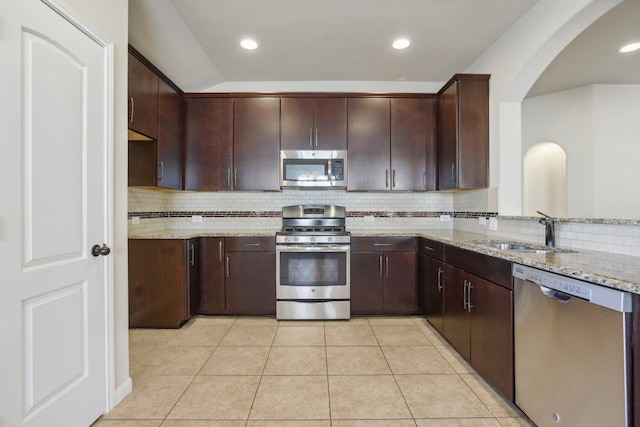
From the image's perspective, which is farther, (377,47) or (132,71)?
(377,47)

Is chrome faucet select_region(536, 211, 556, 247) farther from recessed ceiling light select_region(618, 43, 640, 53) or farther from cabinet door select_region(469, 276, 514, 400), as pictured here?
recessed ceiling light select_region(618, 43, 640, 53)

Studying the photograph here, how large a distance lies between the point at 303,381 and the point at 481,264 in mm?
1411

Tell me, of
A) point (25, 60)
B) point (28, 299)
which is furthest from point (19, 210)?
point (25, 60)

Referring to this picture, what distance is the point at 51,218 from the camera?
53.9 inches

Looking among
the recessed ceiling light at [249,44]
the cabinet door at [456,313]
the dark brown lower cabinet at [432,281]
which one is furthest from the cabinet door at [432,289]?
the recessed ceiling light at [249,44]

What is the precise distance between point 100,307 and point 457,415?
6.76 feet

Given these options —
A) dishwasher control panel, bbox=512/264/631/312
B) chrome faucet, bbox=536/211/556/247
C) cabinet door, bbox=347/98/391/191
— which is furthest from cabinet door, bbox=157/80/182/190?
chrome faucet, bbox=536/211/556/247

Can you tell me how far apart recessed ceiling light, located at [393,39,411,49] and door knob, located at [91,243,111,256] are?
9.01 ft

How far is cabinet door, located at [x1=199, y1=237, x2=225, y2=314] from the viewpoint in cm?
318

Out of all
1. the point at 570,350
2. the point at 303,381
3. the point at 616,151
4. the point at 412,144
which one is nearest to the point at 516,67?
the point at 412,144

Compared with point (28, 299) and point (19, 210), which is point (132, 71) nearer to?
point (19, 210)

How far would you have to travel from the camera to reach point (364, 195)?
3.76m

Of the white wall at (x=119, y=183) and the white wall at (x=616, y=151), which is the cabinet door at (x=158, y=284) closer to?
the white wall at (x=119, y=183)

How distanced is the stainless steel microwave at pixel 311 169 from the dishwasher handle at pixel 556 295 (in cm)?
222
